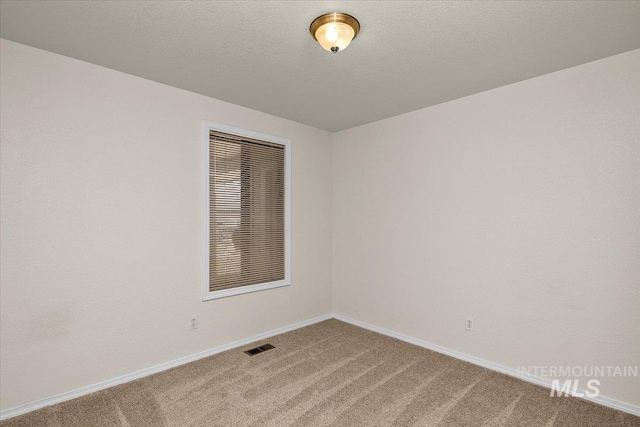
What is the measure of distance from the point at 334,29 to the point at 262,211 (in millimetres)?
2257

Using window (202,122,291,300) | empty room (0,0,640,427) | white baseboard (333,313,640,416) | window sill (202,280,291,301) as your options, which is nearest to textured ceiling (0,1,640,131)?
empty room (0,0,640,427)

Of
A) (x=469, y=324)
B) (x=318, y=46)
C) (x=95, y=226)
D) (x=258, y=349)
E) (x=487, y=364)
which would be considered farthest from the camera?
(x=258, y=349)

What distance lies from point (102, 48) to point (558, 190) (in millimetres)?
3727

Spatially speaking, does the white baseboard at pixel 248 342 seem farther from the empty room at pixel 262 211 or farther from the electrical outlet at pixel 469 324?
the electrical outlet at pixel 469 324

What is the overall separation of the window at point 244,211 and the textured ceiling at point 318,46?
0.68 metres

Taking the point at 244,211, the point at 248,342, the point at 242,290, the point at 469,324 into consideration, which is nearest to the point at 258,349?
the point at 248,342

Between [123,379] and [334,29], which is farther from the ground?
[334,29]

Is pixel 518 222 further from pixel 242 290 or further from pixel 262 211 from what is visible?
pixel 242 290

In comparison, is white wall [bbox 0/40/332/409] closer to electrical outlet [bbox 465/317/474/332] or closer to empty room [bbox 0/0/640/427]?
empty room [bbox 0/0/640/427]

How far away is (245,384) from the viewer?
265 cm

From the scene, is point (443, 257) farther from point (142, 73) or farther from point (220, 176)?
point (142, 73)

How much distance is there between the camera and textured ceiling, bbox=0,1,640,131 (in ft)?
6.16

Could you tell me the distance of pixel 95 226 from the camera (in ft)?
8.47

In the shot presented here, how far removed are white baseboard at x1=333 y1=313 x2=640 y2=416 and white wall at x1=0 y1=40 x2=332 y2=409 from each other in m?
1.57
